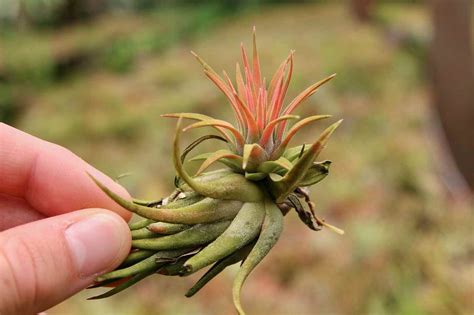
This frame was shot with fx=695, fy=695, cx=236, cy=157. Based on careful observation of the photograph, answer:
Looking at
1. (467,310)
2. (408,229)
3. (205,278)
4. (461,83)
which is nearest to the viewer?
(205,278)

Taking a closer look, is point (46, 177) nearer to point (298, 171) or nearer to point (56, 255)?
point (56, 255)

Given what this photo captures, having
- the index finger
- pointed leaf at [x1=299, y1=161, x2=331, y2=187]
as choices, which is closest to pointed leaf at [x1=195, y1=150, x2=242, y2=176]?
pointed leaf at [x1=299, y1=161, x2=331, y2=187]

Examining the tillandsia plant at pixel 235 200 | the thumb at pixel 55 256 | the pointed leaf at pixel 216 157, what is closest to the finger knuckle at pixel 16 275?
the thumb at pixel 55 256

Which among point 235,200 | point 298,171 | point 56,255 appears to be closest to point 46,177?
point 56,255

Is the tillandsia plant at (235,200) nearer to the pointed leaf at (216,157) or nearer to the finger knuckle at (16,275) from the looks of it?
the pointed leaf at (216,157)

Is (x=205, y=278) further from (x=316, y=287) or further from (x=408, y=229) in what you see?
(x=408, y=229)

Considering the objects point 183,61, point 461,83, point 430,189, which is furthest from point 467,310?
point 183,61

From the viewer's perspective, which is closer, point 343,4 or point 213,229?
point 213,229

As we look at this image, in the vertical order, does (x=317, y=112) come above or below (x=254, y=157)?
below
